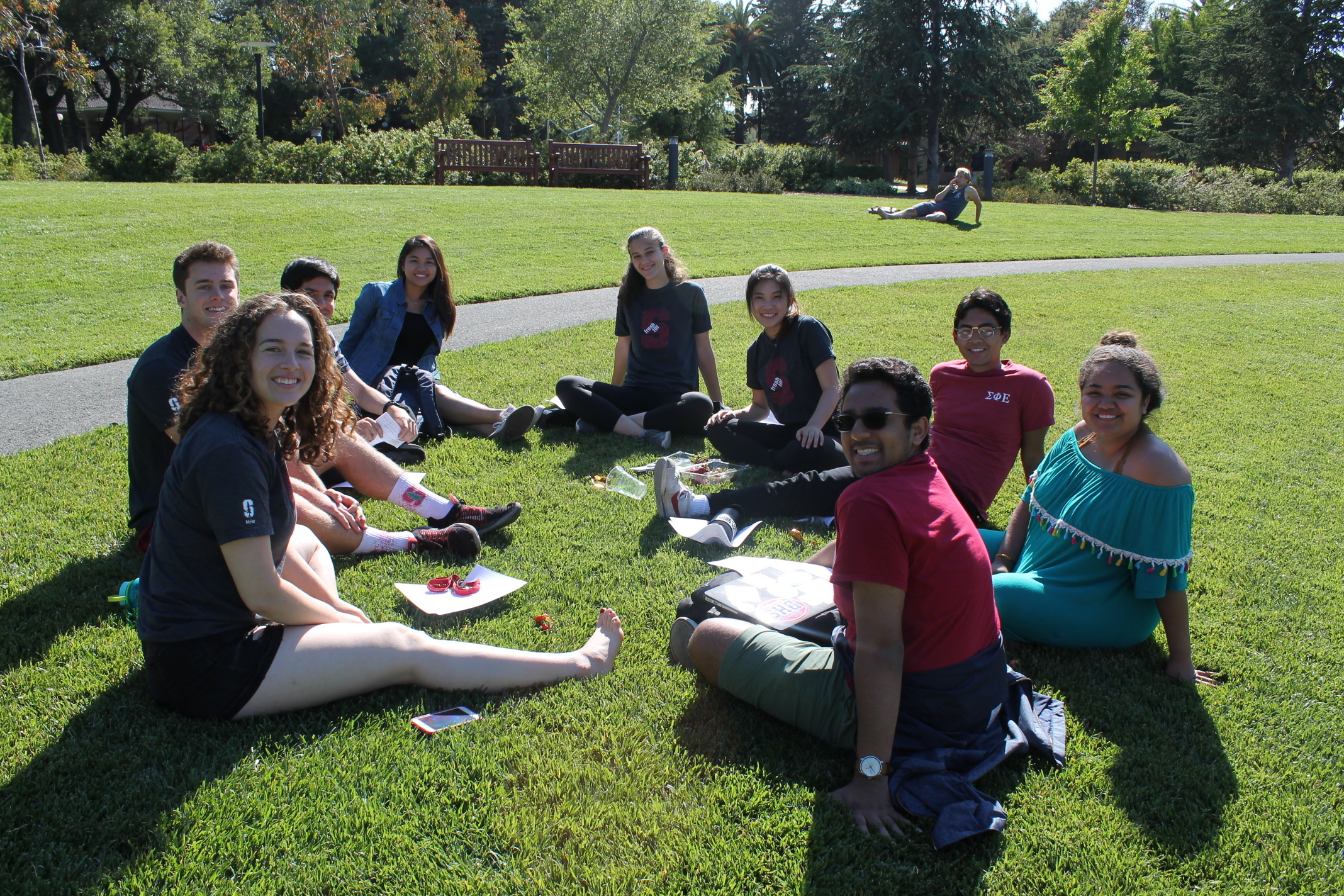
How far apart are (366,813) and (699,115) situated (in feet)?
129

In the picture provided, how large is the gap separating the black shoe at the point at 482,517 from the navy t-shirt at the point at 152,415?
1368mm

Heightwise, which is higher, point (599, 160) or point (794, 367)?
point (599, 160)

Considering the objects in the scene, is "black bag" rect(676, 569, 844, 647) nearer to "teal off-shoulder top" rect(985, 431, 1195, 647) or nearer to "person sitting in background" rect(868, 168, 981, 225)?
"teal off-shoulder top" rect(985, 431, 1195, 647)

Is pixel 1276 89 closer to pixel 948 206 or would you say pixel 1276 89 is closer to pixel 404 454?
pixel 948 206

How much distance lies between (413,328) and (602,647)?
13.3ft

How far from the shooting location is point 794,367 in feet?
19.3

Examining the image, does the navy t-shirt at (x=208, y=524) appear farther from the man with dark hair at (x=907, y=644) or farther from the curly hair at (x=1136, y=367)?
the curly hair at (x=1136, y=367)

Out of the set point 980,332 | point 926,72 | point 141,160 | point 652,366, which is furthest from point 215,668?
point 926,72

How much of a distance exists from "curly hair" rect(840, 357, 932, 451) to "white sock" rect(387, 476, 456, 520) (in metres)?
2.93

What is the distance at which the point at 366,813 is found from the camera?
8.98 ft

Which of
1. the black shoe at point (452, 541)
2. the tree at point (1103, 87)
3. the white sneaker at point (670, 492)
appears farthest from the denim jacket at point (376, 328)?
the tree at point (1103, 87)

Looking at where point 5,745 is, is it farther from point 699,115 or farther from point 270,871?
point 699,115

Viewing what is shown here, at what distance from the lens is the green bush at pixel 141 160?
23312 millimetres

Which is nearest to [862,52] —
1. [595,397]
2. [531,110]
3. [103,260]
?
[531,110]
